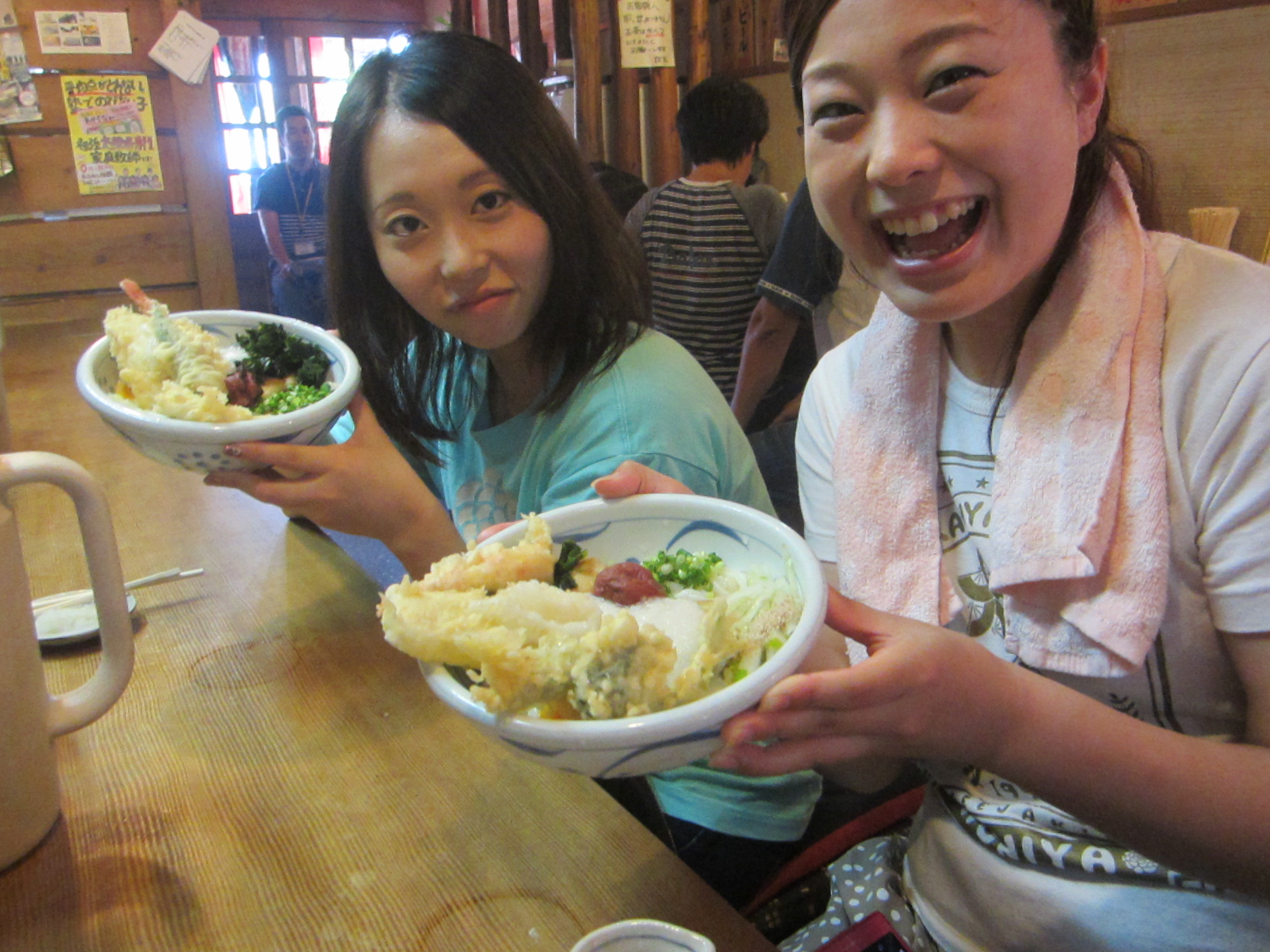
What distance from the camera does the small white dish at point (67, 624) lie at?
3.44 feet

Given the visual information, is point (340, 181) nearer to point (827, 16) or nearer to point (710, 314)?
point (827, 16)

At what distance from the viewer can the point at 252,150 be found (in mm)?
7230

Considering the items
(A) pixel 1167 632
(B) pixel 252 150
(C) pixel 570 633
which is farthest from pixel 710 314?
(B) pixel 252 150

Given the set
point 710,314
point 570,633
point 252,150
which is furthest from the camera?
point 252,150

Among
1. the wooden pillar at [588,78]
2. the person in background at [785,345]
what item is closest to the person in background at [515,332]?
the person in background at [785,345]

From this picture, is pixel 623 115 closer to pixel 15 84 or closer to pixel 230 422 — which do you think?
pixel 15 84

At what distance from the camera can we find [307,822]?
0.77 m

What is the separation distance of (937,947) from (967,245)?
0.75m

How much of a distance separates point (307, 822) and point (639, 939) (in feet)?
1.18

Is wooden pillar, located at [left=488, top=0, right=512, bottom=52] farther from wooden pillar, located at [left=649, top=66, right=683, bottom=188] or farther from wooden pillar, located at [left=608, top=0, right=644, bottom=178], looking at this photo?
wooden pillar, located at [left=649, top=66, right=683, bottom=188]

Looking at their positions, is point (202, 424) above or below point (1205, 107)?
below

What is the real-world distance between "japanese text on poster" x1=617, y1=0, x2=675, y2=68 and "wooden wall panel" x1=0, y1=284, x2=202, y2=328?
219 centimetres

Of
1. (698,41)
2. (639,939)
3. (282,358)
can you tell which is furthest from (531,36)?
(639,939)

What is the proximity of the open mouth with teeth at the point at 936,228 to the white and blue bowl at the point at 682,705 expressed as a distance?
0.33 metres
